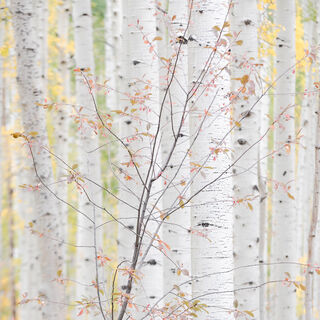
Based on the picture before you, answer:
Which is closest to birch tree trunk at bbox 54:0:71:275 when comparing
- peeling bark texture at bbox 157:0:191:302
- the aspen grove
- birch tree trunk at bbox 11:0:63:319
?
the aspen grove

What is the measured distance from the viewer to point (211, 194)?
2.85 metres

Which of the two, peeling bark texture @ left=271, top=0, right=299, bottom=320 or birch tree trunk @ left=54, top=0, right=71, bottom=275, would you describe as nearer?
peeling bark texture @ left=271, top=0, right=299, bottom=320

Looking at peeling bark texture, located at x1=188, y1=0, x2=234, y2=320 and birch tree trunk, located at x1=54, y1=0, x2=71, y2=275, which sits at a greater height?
birch tree trunk, located at x1=54, y1=0, x2=71, y2=275

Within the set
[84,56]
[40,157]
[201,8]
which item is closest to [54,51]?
[84,56]

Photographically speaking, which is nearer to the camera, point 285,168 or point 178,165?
point 178,165

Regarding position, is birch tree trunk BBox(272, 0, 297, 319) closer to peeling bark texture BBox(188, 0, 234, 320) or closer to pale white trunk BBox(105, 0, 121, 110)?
peeling bark texture BBox(188, 0, 234, 320)

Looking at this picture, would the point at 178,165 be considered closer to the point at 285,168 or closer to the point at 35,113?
the point at 35,113

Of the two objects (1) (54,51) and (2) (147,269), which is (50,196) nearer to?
(2) (147,269)

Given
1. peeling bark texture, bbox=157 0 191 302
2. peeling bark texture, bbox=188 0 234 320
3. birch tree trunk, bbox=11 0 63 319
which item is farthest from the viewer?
birch tree trunk, bbox=11 0 63 319

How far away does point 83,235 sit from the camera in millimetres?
6539

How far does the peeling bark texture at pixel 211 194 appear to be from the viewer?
283cm

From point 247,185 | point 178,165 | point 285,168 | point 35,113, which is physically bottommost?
point 247,185

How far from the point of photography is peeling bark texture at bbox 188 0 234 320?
283cm

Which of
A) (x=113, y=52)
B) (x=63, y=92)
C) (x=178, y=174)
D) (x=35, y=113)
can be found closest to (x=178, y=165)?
(x=178, y=174)
